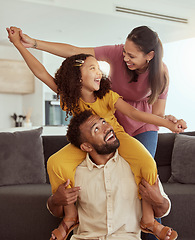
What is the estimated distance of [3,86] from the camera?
6.91 metres

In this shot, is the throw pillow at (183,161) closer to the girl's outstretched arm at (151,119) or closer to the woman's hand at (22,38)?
the girl's outstretched arm at (151,119)

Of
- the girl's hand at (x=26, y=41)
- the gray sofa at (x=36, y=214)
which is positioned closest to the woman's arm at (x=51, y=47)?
the girl's hand at (x=26, y=41)

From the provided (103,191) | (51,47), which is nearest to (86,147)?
(103,191)

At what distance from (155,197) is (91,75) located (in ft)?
2.43

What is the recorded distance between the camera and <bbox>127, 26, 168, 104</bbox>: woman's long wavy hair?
1.84m

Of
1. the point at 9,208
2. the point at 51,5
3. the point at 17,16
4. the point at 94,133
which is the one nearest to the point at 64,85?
the point at 94,133

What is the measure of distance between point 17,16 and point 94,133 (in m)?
3.93

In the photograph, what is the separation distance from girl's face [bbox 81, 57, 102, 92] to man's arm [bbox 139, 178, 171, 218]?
1.93 feet

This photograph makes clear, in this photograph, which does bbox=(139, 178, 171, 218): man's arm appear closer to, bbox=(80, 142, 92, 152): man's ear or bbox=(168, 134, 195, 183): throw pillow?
bbox=(80, 142, 92, 152): man's ear

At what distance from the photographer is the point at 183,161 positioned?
3.04 metres

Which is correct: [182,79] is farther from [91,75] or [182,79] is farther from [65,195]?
[65,195]

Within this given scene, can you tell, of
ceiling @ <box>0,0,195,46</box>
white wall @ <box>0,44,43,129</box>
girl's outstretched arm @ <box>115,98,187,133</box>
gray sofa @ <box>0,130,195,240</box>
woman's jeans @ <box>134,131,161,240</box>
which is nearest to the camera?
girl's outstretched arm @ <box>115,98,187,133</box>

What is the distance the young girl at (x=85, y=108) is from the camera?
1780mm

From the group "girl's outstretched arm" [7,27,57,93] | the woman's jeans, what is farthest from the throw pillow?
"girl's outstretched arm" [7,27,57,93]
